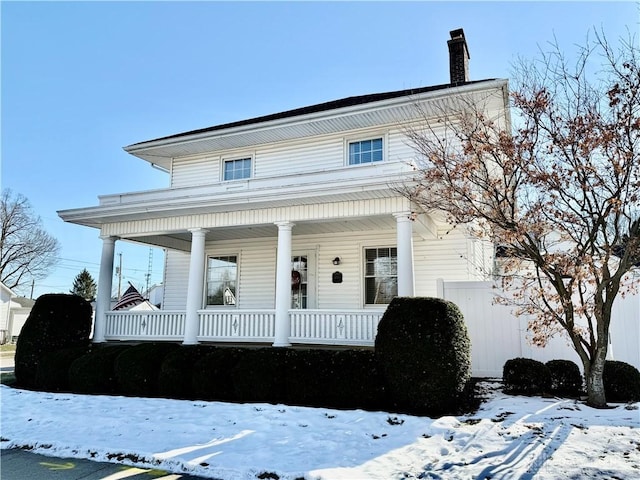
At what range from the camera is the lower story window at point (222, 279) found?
1381 centimetres

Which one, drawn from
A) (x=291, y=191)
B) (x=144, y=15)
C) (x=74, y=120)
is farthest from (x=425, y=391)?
(x=74, y=120)

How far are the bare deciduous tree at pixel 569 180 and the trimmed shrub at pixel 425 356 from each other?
128cm

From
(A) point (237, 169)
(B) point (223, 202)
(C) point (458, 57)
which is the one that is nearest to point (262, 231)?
(B) point (223, 202)

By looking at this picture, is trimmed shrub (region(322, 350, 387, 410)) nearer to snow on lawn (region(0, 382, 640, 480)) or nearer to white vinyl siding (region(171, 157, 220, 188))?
snow on lawn (region(0, 382, 640, 480))

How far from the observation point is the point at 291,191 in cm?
945

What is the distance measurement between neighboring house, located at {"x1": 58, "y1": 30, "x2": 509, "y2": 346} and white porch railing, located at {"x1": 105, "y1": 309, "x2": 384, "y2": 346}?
0.03 metres

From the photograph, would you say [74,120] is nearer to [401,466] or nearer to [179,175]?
[179,175]

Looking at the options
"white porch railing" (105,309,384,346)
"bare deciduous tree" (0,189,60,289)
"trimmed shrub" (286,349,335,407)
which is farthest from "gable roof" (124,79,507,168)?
"bare deciduous tree" (0,189,60,289)

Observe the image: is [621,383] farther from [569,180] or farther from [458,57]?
[458,57]

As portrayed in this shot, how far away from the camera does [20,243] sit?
3703cm

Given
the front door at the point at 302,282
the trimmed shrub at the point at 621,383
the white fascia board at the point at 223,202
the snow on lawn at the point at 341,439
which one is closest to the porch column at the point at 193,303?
the white fascia board at the point at 223,202

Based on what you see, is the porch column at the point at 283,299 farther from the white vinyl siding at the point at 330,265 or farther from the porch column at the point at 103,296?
the porch column at the point at 103,296

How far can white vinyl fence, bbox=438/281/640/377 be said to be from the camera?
805cm

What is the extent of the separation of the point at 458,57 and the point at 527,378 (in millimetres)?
9715
